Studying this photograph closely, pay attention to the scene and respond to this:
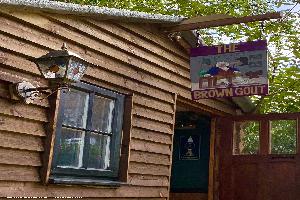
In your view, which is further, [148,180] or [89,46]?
[148,180]

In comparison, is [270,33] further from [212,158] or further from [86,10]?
[86,10]

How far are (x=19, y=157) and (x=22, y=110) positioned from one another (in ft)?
1.82

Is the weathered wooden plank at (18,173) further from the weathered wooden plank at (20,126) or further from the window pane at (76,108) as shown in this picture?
the window pane at (76,108)

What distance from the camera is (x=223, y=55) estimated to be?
7.30 m

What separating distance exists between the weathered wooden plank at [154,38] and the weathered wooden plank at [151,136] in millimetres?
1582

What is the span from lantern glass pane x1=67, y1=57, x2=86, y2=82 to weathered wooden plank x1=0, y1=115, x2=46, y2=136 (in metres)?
0.89

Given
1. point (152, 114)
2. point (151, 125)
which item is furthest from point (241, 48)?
point (151, 125)

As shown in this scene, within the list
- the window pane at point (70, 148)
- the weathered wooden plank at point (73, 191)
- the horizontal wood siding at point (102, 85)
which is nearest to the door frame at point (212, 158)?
the horizontal wood siding at point (102, 85)

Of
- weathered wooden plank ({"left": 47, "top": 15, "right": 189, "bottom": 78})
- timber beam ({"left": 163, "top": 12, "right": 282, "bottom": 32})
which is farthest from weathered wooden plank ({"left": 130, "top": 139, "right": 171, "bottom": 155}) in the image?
timber beam ({"left": 163, "top": 12, "right": 282, "bottom": 32})

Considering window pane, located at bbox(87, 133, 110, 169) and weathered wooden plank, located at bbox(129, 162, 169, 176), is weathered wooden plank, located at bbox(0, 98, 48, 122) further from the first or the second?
weathered wooden plank, located at bbox(129, 162, 169, 176)

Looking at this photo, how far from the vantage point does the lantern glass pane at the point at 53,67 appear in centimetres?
480

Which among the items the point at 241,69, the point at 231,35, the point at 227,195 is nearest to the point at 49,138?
the point at 241,69

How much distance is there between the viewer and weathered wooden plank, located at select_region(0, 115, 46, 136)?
497 cm

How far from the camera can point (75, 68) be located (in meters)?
4.89
